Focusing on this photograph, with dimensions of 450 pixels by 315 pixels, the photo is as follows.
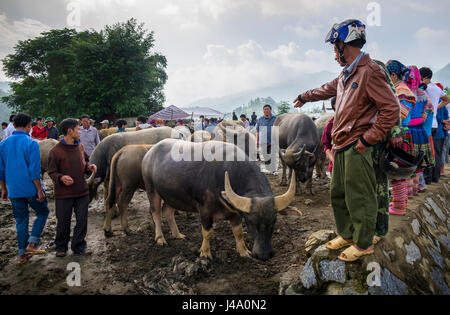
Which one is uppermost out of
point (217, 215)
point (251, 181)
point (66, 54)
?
point (66, 54)

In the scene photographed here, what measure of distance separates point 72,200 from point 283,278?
12.3ft

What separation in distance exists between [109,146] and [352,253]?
20.6 feet

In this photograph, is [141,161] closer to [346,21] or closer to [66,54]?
[346,21]

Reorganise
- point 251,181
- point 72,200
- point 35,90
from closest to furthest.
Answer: point 251,181 → point 72,200 → point 35,90

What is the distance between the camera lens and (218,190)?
390cm

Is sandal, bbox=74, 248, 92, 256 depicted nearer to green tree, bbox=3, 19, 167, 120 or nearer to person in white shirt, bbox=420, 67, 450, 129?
person in white shirt, bbox=420, 67, 450, 129

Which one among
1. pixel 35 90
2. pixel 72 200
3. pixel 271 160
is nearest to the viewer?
pixel 72 200

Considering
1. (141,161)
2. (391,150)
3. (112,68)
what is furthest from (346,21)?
(112,68)

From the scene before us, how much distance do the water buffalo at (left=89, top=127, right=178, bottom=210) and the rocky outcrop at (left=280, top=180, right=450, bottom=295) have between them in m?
4.87

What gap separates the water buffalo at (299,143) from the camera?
699cm

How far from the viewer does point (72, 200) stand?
4.43 meters

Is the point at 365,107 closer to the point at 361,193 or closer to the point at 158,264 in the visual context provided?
the point at 361,193

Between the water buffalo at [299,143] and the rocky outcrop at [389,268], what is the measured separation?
304cm

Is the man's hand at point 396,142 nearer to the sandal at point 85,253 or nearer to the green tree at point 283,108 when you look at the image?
the sandal at point 85,253
